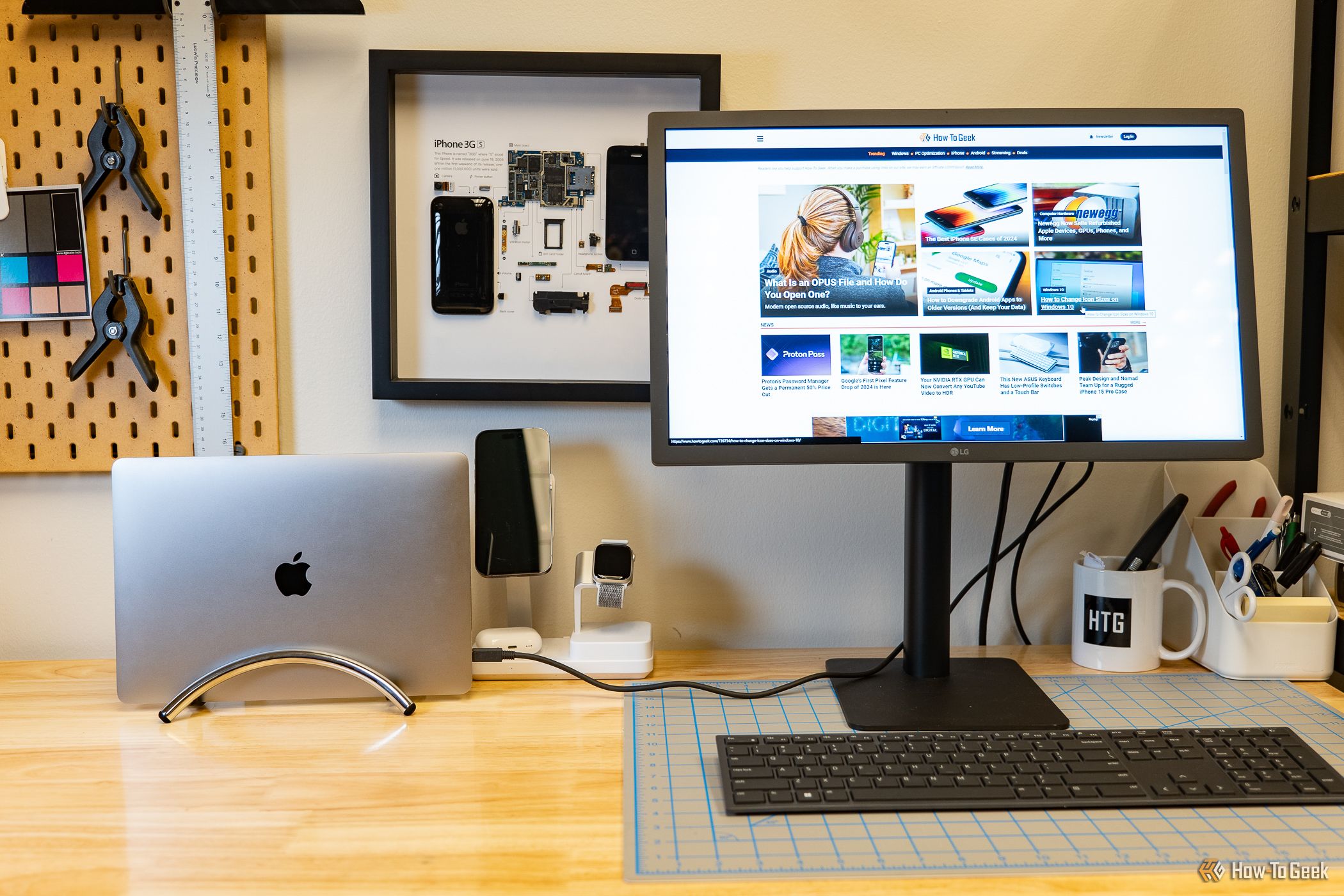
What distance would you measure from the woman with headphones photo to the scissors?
43 cm

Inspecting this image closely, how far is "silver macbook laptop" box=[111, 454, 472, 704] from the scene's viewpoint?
0.86 meters

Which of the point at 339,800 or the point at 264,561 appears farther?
the point at 264,561

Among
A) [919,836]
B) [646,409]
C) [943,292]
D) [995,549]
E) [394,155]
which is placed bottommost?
[919,836]

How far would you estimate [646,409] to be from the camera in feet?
3.46

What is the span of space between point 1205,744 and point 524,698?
0.59 metres

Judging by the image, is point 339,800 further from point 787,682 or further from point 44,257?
point 44,257

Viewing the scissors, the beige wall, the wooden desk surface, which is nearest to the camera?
the wooden desk surface

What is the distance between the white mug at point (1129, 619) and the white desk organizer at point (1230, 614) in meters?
0.03

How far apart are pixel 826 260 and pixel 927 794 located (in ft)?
1.55

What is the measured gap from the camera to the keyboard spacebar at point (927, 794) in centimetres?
65

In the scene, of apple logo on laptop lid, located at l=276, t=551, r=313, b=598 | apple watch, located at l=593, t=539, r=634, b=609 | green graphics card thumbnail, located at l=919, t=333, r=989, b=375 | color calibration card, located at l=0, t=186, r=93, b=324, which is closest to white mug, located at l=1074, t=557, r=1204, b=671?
green graphics card thumbnail, located at l=919, t=333, r=989, b=375

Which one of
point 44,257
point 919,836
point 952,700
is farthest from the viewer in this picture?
point 44,257

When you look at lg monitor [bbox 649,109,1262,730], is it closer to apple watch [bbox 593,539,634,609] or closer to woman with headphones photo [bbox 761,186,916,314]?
woman with headphones photo [bbox 761,186,916,314]

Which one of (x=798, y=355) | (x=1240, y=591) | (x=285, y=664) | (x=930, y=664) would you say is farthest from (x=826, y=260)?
(x=285, y=664)
